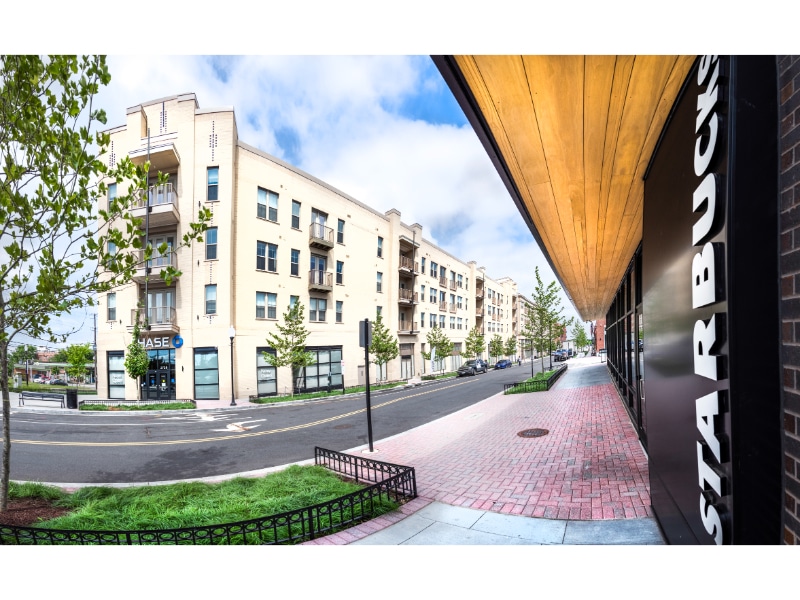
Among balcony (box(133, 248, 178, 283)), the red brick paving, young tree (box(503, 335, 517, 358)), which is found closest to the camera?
the red brick paving

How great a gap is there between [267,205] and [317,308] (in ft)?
10.5

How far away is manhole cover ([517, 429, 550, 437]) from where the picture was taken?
21.5 feet

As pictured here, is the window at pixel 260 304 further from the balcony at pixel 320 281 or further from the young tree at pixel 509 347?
the young tree at pixel 509 347

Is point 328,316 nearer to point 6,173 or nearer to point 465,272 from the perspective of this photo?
point 6,173

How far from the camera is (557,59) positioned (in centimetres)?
198

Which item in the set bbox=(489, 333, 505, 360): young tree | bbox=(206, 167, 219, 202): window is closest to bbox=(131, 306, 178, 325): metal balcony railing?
bbox=(206, 167, 219, 202): window

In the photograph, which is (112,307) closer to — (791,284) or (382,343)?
(382,343)

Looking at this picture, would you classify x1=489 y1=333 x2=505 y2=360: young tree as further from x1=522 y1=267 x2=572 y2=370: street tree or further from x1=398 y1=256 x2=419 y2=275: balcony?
x1=398 y1=256 x2=419 y2=275: balcony

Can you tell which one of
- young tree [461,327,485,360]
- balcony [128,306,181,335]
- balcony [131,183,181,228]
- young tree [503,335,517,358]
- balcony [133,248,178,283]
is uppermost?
balcony [131,183,181,228]

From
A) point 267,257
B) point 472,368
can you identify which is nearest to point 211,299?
point 267,257

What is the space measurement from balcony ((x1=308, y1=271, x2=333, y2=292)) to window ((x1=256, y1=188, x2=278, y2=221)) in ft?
6.12

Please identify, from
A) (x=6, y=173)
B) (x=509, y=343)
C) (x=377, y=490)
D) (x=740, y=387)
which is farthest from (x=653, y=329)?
(x=509, y=343)

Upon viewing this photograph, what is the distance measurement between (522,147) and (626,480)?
416 centimetres

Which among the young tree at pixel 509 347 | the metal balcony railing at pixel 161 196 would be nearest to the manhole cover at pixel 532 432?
the metal balcony railing at pixel 161 196
